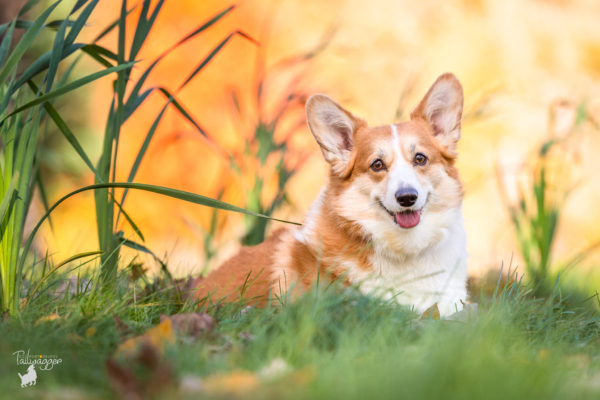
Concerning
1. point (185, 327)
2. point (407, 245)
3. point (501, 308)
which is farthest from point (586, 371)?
point (185, 327)

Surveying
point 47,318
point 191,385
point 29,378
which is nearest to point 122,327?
point 47,318

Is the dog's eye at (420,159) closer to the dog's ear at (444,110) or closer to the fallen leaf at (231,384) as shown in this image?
the dog's ear at (444,110)

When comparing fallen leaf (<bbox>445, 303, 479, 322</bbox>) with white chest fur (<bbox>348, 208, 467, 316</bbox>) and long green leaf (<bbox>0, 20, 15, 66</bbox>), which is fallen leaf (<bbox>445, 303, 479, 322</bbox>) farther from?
long green leaf (<bbox>0, 20, 15, 66</bbox>)

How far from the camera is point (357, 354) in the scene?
180cm

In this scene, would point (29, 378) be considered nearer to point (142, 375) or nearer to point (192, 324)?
point (142, 375)

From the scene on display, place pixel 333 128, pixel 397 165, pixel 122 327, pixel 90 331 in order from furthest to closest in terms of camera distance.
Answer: pixel 333 128 → pixel 397 165 → pixel 122 327 → pixel 90 331

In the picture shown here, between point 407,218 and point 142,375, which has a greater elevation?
point 407,218

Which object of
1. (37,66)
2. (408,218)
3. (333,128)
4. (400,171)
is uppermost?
(37,66)

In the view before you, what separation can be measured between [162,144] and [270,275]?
1699mm

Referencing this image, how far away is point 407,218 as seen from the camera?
273 centimetres

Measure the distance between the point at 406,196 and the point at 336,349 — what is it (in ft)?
3.21

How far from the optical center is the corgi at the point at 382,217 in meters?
2.71

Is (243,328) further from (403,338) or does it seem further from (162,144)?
(162,144)

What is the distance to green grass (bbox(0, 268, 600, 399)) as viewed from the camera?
4.92 ft
